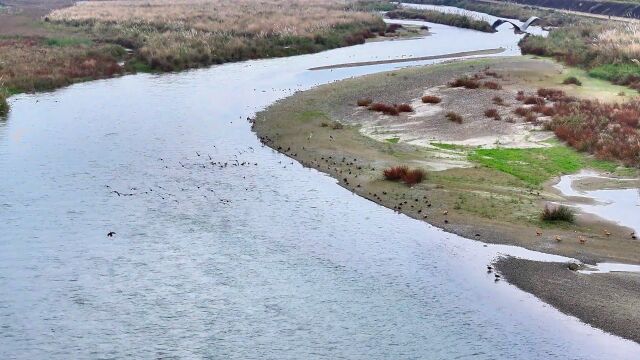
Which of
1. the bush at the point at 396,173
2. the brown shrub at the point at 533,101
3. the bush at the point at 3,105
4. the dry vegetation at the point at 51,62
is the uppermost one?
the dry vegetation at the point at 51,62

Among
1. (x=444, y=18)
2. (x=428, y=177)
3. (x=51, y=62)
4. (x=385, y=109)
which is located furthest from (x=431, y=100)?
(x=444, y=18)

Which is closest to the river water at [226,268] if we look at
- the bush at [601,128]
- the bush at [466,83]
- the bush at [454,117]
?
the bush at [454,117]

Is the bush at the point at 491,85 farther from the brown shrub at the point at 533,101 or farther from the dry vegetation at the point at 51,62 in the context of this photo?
the dry vegetation at the point at 51,62

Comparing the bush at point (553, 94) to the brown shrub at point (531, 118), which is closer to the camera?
the brown shrub at point (531, 118)

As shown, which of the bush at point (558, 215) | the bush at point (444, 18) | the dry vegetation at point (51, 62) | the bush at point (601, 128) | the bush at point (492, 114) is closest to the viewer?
the bush at point (558, 215)

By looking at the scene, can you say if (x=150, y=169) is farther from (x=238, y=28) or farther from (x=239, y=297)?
(x=238, y=28)

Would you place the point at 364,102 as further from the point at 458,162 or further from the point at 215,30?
the point at 215,30

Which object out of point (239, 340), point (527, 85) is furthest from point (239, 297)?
point (527, 85)
